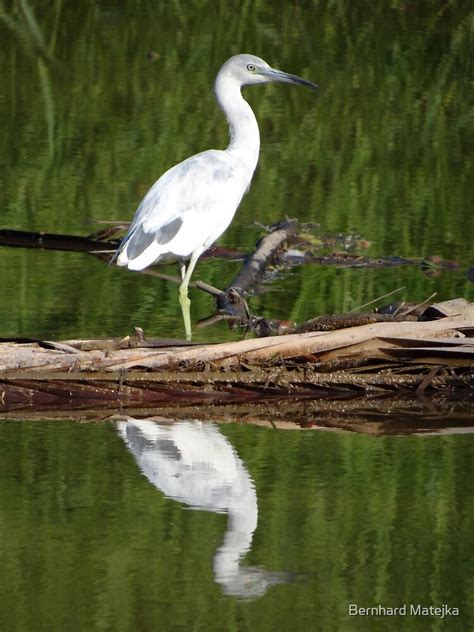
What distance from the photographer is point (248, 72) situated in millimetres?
7973

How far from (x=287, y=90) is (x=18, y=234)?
4513 millimetres

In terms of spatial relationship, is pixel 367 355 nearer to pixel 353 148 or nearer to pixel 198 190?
pixel 198 190

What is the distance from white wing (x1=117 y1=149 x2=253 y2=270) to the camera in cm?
688

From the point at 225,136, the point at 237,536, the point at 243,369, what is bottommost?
the point at 237,536

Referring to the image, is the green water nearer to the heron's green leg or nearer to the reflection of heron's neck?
the heron's green leg

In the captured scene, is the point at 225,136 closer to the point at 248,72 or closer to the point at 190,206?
the point at 248,72

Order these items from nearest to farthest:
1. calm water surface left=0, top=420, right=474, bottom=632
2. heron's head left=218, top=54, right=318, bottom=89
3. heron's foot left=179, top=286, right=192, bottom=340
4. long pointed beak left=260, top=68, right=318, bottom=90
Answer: calm water surface left=0, top=420, right=474, bottom=632 → heron's foot left=179, top=286, right=192, bottom=340 → heron's head left=218, top=54, right=318, bottom=89 → long pointed beak left=260, top=68, right=318, bottom=90

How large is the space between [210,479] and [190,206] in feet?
7.46

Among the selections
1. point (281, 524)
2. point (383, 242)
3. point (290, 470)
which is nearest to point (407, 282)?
point (383, 242)

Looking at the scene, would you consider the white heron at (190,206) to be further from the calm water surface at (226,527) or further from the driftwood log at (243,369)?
the calm water surface at (226,527)

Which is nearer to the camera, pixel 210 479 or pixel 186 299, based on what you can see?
pixel 210 479

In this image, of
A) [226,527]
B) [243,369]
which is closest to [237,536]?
[226,527]

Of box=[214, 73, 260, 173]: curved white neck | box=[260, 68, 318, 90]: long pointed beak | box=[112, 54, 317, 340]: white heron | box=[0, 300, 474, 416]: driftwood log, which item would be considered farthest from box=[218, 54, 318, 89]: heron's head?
box=[0, 300, 474, 416]: driftwood log

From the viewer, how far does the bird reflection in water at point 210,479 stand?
432 centimetres
